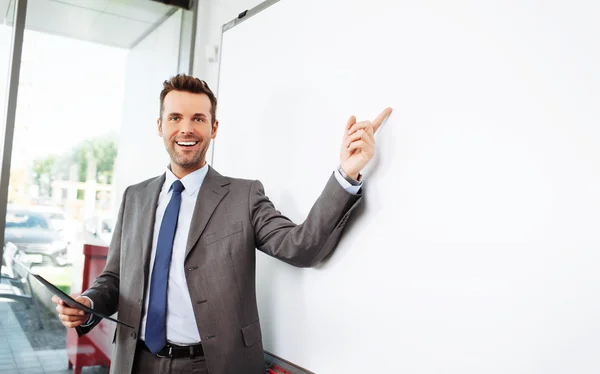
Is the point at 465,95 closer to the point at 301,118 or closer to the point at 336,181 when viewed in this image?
Result: the point at 336,181

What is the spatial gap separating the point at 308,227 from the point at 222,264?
34cm

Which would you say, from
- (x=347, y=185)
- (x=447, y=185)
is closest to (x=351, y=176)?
(x=347, y=185)

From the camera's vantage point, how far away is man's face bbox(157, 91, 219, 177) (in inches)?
63.0

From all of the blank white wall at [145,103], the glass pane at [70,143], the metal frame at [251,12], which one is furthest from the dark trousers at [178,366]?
the blank white wall at [145,103]

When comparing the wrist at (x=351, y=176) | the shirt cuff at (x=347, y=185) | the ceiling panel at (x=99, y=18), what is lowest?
the shirt cuff at (x=347, y=185)

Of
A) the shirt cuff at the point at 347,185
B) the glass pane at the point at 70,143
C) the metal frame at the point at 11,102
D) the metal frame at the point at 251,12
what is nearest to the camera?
the shirt cuff at the point at 347,185

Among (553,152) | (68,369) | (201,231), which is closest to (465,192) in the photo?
(553,152)

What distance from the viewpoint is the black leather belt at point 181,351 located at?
1447 mm

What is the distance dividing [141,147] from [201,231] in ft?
5.17

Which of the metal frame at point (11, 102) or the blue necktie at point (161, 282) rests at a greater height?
the metal frame at point (11, 102)

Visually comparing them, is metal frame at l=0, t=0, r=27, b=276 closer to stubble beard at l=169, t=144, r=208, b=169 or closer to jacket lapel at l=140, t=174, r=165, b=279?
jacket lapel at l=140, t=174, r=165, b=279

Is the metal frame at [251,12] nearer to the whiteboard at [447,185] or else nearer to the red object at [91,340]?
the whiteboard at [447,185]

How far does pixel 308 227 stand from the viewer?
1.29 m

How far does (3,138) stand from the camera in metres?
2.47
